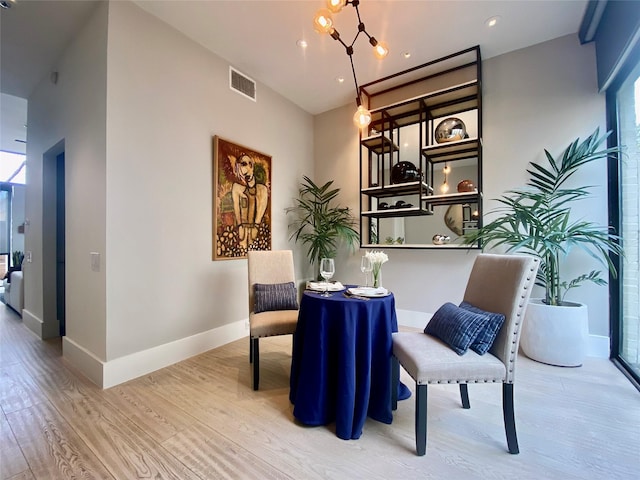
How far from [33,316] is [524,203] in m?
5.98

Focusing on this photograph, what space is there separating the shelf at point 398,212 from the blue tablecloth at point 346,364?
199 cm

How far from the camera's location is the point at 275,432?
160 centimetres

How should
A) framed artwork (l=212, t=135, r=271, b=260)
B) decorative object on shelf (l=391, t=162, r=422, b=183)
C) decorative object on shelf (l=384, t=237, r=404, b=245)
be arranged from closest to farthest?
framed artwork (l=212, t=135, r=271, b=260) < decorative object on shelf (l=391, t=162, r=422, b=183) < decorative object on shelf (l=384, t=237, r=404, b=245)

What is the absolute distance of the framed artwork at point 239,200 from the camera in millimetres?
3006

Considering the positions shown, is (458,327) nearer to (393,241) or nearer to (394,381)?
(394,381)

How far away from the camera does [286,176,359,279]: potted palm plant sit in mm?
3940

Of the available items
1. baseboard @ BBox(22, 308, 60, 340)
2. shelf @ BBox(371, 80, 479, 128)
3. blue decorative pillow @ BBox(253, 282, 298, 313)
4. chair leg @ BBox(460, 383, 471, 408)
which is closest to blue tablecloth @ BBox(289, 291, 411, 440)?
chair leg @ BBox(460, 383, 471, 408)

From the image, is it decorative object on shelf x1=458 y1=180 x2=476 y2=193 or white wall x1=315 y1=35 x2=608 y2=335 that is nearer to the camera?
white wall x1=315 y1=35 x2=608 y2=335

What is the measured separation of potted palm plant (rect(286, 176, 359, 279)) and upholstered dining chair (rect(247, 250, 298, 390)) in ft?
4.26

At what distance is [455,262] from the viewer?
3363 millimetres

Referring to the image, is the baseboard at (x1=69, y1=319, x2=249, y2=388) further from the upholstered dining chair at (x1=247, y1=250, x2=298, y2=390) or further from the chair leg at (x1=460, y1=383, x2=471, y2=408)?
the chair leg at (x1=460, y1=383, x2=471, y2=408)

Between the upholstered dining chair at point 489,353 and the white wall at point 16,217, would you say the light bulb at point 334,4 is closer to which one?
the upholstered dining chair at point 489,353

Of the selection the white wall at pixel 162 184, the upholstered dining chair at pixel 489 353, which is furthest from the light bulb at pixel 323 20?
the upholstered dining chair at pixel 489 353

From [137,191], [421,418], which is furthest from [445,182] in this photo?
[137,191]
